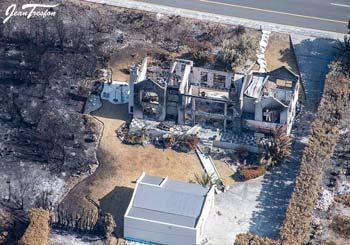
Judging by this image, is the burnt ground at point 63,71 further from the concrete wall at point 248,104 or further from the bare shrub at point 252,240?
→ the bare shrub at point 252,240

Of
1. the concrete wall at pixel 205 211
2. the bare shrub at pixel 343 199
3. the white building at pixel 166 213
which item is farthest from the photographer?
the bare shrub at pixel 343 199

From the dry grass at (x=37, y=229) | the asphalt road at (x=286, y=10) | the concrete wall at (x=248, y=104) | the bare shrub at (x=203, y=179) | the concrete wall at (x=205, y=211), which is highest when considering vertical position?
the asphalt road at (x=286, y=10)

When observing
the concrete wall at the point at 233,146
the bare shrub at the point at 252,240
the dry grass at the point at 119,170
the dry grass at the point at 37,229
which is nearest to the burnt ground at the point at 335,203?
the bare shrub at the point at 252,240

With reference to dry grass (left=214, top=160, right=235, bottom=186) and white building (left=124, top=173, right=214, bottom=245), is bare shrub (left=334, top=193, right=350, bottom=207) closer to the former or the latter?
dry grass (left=214, top=160, right=235, bottom=186)

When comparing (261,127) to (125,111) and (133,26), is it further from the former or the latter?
(133,26)

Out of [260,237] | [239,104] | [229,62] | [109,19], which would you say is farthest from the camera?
[109,19]

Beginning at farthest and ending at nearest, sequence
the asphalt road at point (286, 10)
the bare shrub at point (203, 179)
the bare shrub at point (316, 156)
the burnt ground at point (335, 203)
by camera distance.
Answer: the asphalt road at point (286, 10), the bare shrub at point (203, 179), the burnt ground at point (335, 203), the bare shrub at point (316, 156)

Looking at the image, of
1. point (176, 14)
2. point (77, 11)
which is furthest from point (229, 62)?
point (77, 11)
